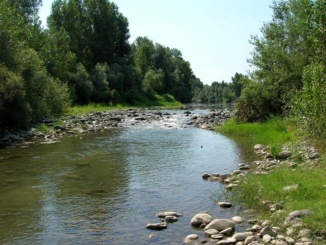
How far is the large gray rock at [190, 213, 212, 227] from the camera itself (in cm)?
1028

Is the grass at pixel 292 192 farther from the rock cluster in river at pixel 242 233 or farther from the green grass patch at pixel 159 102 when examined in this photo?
the green grass patch at pixel 159 102

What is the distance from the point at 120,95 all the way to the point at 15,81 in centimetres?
4987

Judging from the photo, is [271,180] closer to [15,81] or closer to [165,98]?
[15,81]

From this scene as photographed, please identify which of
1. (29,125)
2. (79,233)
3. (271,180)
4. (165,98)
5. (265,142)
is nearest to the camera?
(79,233)

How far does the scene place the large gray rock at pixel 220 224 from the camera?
32.3 feet

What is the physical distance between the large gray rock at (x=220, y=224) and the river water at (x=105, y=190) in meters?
0.44

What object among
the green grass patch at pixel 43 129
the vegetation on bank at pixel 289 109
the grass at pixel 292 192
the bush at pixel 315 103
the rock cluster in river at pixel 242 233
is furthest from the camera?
the green grass patch at pixel 43 129

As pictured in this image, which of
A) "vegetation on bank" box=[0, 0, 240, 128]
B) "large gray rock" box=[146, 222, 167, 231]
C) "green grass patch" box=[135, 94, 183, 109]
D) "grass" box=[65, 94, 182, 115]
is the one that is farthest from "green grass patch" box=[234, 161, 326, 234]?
"green grass patch" box=[135, 94, 183, 109]

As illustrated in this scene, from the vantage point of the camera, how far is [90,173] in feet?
55.5

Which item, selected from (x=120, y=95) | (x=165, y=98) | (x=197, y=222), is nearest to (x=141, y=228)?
(x=197, y=222)

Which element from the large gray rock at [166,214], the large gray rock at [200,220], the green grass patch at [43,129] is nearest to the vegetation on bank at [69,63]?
the green grass patch at [43,129]

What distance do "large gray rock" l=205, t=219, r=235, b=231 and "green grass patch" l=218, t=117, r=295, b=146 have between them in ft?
42.4

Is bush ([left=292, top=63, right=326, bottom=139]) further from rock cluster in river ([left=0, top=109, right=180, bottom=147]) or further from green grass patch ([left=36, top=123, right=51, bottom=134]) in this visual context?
green grass patch ([left=36, top=123, right=51, bottom=134])

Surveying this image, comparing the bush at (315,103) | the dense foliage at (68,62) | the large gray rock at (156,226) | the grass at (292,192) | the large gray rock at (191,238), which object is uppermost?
the dense foliage at (68,62)
